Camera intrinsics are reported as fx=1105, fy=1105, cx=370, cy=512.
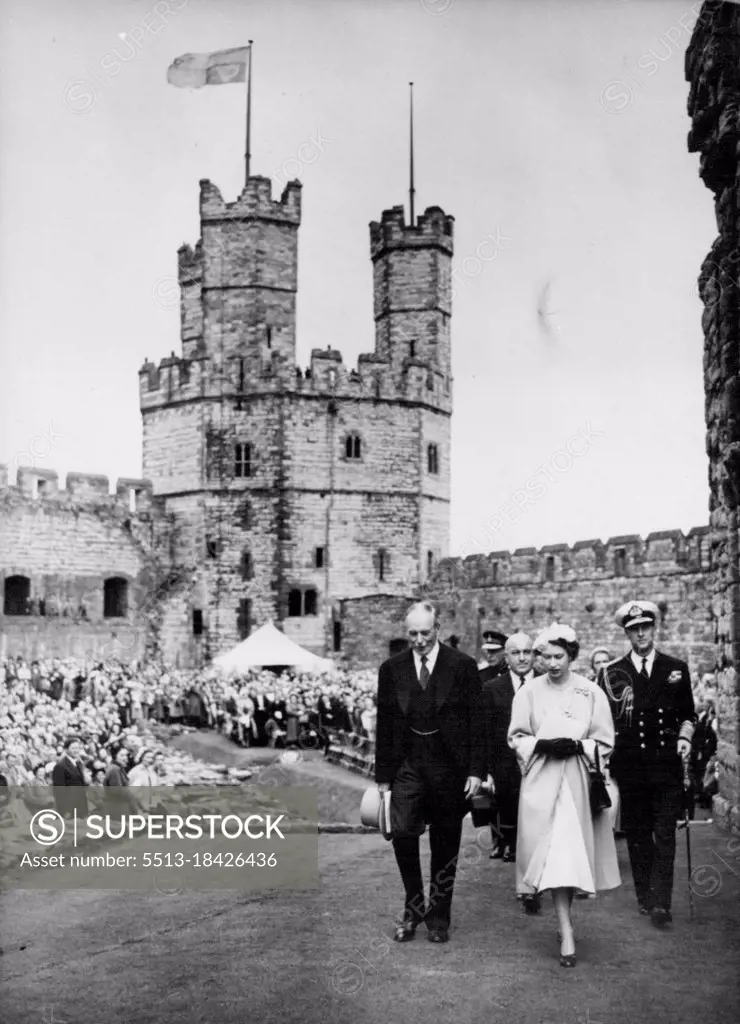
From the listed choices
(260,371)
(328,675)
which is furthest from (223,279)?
(328,675)

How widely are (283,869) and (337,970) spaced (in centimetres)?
162

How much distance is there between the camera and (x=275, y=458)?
3203 cm

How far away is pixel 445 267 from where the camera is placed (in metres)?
34.9

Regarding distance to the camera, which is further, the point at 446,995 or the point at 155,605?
the point at 155,605

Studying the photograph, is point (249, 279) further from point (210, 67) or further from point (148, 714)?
point (210, 67)

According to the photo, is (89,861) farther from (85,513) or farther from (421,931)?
(85,513)

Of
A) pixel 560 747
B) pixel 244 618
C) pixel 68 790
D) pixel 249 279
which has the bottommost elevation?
pixel 68 790

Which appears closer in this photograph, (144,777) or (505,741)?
(505,741)

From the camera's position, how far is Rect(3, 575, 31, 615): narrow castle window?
29.0 meters

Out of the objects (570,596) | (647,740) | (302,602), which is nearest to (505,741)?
(647,740)

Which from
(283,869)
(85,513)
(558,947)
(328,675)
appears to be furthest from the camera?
(85,513)

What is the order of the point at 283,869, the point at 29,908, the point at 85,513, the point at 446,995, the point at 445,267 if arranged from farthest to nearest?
the point at 445,267 < the point at 85,513 < the point at 283,869 < the point at 29,908 < the point at 446,995

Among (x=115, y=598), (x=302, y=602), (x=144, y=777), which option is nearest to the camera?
(x=144, y=777)

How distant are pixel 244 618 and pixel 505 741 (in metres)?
25.4
